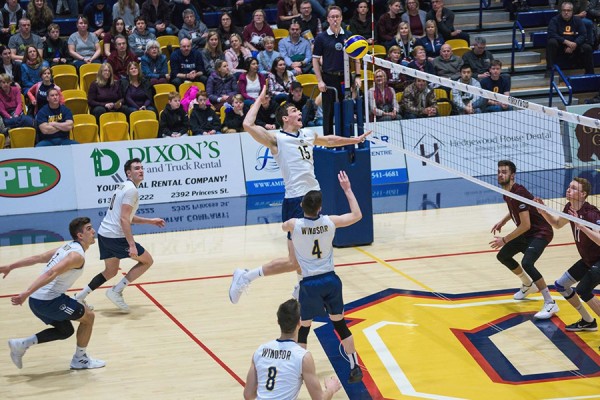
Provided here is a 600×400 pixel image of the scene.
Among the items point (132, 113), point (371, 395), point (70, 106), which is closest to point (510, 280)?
point (371, 395)

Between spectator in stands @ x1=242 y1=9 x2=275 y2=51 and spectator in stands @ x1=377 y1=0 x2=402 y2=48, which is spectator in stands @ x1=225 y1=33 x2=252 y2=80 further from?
spectator in stands @ x1=377 y1=0 x2=402 y2=48

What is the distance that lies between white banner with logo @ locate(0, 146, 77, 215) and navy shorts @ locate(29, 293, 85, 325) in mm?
8851

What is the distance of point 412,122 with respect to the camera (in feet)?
64.6

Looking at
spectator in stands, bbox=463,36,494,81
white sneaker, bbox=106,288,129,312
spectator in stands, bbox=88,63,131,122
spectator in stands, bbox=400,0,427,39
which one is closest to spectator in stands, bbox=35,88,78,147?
spectator in stands, bbox=88,63,131,122

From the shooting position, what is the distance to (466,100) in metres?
20.4

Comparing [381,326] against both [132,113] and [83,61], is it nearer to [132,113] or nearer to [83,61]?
[132,113]

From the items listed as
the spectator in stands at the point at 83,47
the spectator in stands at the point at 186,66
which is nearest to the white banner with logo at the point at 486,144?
the spectator in stands at the point at 186,66

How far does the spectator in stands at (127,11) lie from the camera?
21.5 meters

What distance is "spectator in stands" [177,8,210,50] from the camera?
2128 centimetres

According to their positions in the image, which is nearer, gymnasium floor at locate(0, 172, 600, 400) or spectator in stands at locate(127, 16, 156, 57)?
gymnasium floor at locate(0, 172, 600, 400)

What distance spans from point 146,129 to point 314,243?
418 inches

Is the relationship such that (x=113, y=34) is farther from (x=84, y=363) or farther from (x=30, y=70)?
(x=84, y=363)

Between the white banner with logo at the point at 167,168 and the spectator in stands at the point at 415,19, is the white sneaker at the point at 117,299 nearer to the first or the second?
the white banner with logo at the point at 167,168

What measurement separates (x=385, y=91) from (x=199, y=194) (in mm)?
4511
